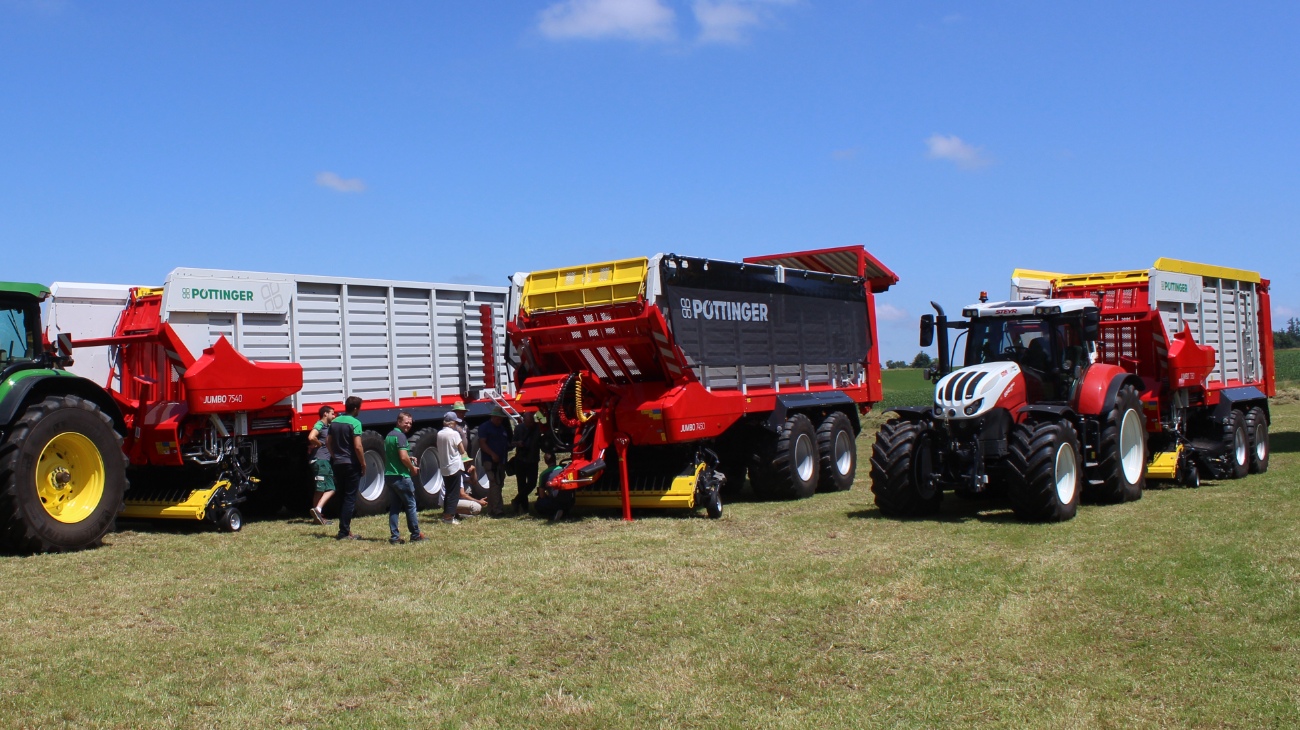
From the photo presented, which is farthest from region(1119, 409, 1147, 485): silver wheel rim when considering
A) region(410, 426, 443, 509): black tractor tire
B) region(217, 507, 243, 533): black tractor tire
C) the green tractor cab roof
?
the green tractor cab roof

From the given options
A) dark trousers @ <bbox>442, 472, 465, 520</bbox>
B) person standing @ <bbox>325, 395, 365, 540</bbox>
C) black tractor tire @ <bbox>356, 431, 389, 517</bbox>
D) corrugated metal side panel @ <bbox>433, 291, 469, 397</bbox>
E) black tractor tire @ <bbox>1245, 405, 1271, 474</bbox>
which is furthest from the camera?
black tractor tire @ <bbox>1245, 405, 1271, 474</bbox>

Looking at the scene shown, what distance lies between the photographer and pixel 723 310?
1343cm

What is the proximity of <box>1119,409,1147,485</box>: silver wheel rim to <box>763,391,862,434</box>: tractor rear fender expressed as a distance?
3.73m

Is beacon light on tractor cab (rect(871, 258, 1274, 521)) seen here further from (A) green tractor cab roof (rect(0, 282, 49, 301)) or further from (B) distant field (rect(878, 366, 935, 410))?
(B) distant field (rect(878, 366, 935, 410))

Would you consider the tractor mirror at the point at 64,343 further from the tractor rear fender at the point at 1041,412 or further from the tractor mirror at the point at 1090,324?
the tractor mirror at the point at 1090,324

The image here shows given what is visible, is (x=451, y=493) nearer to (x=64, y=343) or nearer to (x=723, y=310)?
(x=723, y=310)

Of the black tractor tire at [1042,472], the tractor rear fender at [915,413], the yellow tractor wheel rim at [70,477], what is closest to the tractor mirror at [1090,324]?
the black tractor tire at [1042,472]

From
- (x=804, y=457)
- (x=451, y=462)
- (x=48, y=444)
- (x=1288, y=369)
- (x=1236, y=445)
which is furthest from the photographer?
(x=1288, y=369)

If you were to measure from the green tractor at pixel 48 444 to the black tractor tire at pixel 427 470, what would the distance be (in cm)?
372

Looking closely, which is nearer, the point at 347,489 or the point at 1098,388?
the point at 347,489

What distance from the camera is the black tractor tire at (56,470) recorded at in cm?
975

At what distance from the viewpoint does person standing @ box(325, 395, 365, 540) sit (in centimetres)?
1145

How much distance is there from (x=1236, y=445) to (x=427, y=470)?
411 inches

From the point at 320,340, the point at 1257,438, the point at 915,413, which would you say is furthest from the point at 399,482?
the point at 1257,438
